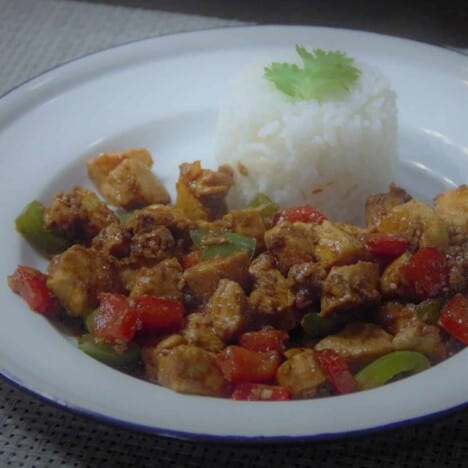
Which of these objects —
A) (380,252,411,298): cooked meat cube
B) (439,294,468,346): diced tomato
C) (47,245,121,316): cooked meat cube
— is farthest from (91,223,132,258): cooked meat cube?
(439,294,468,346): diced tomato

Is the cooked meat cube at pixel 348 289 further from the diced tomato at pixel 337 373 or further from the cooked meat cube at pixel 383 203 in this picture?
the cooked meat cube at pixel 383 203

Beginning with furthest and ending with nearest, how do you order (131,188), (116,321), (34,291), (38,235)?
(131,188) → (38,235) → (34,291) → (116,321)

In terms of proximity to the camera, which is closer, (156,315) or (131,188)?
(156,315)

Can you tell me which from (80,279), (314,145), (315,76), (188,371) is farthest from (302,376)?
(315,76)

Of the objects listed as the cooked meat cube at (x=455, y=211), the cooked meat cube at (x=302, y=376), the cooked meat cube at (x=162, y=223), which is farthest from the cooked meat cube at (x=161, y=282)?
the cooked meat cube at (x=455, y=211)

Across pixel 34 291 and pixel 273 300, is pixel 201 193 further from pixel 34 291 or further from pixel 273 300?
pixel 34 291
